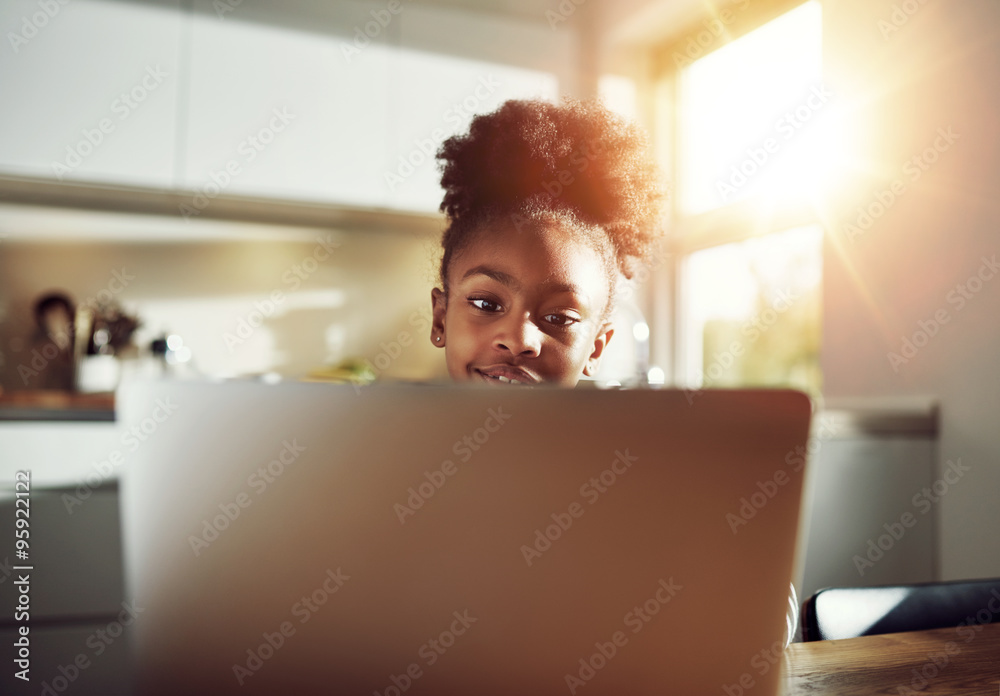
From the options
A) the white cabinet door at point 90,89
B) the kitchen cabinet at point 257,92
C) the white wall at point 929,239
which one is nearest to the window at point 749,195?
the white wall at point 929,239

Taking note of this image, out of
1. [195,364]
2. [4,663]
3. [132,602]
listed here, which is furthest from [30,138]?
[132,602]

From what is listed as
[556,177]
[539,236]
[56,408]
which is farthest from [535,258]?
[56,408]

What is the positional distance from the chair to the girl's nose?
1.43 feet

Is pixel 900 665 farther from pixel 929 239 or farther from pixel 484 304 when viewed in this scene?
pixel 929 239

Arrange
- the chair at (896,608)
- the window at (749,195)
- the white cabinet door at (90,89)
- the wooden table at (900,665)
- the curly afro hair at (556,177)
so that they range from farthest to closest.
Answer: the window at (749,195)
the white cabinet door at (90,89)
the curly afro hair at (556,177)
the chair at (896,608)
the wooden table at (900,665)

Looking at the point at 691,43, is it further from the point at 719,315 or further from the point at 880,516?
the point at 880,516

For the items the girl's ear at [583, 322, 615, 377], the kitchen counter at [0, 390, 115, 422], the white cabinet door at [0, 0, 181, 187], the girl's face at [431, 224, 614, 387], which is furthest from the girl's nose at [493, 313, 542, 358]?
the white cabinet door at [0, 0, 181, 187]

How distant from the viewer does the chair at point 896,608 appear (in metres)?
0.87

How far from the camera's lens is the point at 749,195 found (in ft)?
8.21

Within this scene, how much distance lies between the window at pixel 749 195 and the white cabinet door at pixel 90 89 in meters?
1.80

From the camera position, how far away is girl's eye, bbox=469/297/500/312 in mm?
958

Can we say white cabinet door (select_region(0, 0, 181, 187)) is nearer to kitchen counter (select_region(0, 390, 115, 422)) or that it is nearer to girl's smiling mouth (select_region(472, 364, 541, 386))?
kitchen counter (select_region(0, 390, 115, 422))

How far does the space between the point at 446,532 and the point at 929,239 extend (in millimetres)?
1765

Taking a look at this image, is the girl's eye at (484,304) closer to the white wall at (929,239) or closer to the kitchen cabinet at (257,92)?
the kitchen cabinet at (257,92)
